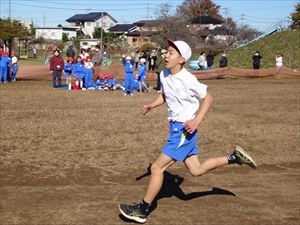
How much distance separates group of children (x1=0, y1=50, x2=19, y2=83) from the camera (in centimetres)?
2295

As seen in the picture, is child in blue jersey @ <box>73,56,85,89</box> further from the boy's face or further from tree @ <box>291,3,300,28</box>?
tree @ <box>291,3,300,28</box>

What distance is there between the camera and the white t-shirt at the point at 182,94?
506 cm

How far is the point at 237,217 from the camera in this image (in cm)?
530

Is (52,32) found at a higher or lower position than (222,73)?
higher

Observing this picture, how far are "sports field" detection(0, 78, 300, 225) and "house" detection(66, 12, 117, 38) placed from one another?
10068 cm

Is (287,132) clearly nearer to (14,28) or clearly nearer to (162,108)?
(162,108)

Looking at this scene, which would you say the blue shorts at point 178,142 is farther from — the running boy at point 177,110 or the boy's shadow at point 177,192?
the boy's shadow at point 177,192

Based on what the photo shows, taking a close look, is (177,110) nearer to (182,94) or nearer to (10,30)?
(182,94)

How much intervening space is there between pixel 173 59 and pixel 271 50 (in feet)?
146

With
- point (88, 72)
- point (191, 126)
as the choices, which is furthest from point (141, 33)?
point (191, 126)

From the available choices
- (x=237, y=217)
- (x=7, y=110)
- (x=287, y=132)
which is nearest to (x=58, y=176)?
(x=237, y=217)

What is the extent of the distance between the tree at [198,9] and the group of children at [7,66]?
218 feet

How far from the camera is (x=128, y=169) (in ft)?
24.8

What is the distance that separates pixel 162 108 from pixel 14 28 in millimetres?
38544
